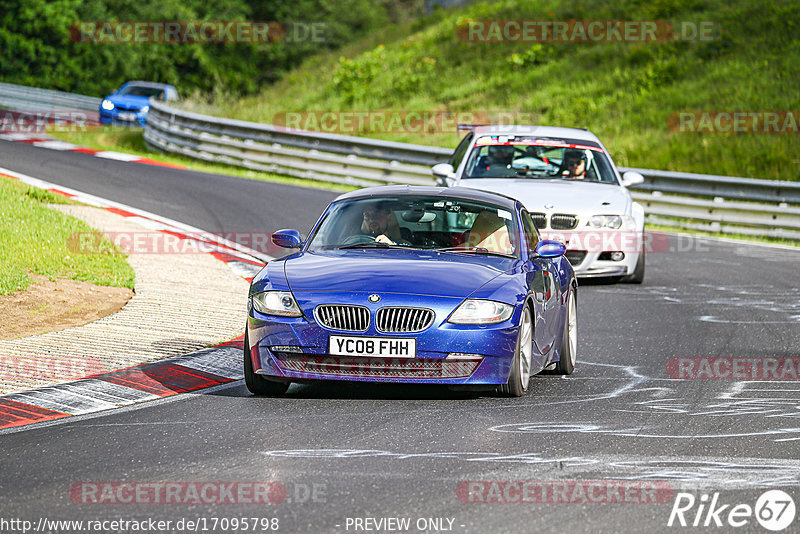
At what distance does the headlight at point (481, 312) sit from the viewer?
7844 millimetres

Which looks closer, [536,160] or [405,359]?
[405,359]

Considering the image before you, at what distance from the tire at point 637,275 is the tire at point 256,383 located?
7612 mm

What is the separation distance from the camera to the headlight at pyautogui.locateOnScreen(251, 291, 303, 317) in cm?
792

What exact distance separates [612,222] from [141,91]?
98.0 feet

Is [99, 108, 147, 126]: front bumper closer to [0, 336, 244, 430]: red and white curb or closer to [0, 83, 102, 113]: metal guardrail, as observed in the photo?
[0, 83, 102, 113]: metal guardrail

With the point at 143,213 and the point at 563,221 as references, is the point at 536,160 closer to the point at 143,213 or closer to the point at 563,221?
the point at 563,221

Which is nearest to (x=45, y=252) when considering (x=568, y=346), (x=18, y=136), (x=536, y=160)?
(x=536, y=160)

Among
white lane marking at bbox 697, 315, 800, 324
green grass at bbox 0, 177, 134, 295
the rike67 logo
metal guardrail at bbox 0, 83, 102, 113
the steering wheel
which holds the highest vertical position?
metal guardrail at bbox 0, 83, 102, 113

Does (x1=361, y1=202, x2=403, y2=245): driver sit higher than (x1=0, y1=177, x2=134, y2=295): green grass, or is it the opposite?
(x1=361, y1=202, x2=403, y2=245): driver

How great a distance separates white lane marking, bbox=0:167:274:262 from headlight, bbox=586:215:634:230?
3.94m

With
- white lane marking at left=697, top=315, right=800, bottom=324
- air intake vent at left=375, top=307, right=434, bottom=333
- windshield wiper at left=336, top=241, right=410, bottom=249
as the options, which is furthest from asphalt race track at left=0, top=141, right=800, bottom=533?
white lane marking at left=697, top=315, right=800, bottom=324

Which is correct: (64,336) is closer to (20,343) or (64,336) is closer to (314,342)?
(20,343)

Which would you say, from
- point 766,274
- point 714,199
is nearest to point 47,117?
point 714,199

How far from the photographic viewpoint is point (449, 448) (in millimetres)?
6668
